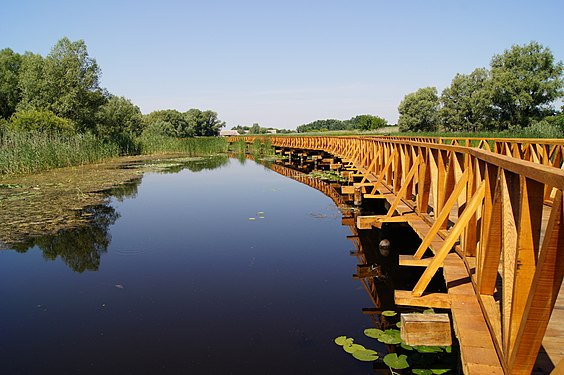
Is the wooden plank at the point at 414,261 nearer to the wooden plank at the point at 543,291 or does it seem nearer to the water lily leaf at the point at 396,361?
the water lily leaf at the point at 396,361

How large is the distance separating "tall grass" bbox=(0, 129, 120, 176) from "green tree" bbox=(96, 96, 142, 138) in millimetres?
9976

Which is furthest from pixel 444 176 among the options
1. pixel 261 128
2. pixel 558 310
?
pixel 261 128

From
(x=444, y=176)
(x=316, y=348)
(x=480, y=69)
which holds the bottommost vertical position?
(x=316, y=348)

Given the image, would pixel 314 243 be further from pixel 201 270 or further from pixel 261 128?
pixel 261 128

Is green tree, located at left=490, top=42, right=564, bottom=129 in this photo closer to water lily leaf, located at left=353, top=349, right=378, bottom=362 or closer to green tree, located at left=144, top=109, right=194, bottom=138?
water lily leaf, located at left=353, top=349, right=378, bottom=362

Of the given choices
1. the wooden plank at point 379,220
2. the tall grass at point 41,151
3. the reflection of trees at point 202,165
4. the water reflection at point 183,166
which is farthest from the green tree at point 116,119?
the wooden plank at point 379,220

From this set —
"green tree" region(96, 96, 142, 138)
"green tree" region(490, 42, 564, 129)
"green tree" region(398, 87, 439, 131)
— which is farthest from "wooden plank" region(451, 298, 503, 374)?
"green tree" region(398, 87, 439, 131)

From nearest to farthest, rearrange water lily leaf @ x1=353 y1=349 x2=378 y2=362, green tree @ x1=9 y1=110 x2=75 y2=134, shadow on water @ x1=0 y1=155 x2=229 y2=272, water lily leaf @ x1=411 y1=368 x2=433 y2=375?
1. water lily leaf @ x1=411 y1=368 x2=433 y2=375
2. water lily leaf @ x1=353 y1=349 x2=378 y2=362
3. shadow on water @ x1=0 y1=155 x2=229 y2=272
4. green tree @ x1=9 y1=110 x2=75 y2=134

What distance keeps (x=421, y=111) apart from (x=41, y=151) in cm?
5059

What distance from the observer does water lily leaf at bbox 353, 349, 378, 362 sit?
13.2 feet

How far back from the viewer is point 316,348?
4324 millimetres

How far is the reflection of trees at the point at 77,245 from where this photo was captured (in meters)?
7.25

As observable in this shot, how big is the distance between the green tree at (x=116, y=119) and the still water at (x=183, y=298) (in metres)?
27.5

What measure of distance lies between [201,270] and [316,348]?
2.96m
